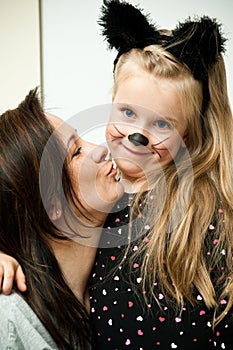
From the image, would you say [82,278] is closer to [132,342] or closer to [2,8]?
[132,342]

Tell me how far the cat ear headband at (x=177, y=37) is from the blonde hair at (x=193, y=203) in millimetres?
14

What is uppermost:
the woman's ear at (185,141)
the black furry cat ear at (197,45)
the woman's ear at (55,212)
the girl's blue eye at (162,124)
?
the black furry cat ear at (197,45)

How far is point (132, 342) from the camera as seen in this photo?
89cm

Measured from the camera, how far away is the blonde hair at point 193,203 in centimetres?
89

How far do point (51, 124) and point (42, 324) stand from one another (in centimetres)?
34

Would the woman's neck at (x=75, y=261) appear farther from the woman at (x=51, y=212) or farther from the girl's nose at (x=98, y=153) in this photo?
the girl's nose at (x=98, y=153)

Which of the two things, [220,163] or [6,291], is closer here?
[6,291]

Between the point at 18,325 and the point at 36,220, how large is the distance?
0.18 m

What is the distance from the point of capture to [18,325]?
2.71 ft

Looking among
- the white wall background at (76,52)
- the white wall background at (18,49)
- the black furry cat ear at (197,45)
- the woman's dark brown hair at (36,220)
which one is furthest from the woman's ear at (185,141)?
the white wall background at (18,49)

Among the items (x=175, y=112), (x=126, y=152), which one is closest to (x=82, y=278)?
(x=126, y=152)

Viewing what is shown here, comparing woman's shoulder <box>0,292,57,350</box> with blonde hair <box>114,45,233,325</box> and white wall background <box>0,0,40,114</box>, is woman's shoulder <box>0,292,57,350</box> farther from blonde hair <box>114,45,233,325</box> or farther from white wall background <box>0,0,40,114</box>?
white wall background <box>0,0,40,114</box>

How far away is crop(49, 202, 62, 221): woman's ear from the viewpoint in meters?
0.93

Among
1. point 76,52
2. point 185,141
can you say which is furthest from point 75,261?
point 76,52
